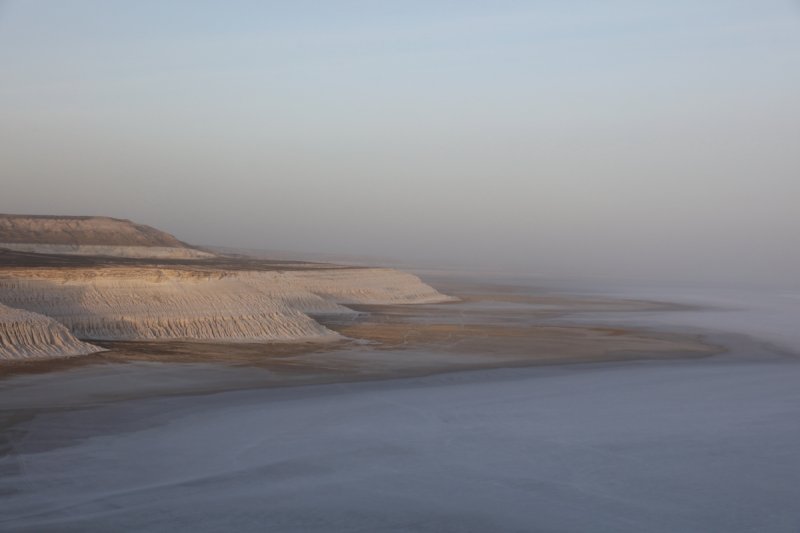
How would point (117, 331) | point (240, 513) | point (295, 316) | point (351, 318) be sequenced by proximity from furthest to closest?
point (351, 318), point (295, 316), point (117, 331), point (240, 513)

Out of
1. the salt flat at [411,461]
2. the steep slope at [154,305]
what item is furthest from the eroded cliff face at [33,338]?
the salt flat at [411,461]

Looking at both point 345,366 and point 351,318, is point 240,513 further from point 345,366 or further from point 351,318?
point 351,318

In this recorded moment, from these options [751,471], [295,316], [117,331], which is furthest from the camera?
[295,316]

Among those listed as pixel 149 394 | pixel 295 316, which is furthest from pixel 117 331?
pixel 149 394

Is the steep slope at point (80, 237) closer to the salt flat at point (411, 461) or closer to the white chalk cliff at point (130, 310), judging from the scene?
the white chalk cliff at point (130, 310)

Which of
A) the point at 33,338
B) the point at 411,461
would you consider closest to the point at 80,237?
the point at 33,338

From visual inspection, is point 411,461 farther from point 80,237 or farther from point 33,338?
point 80,237
